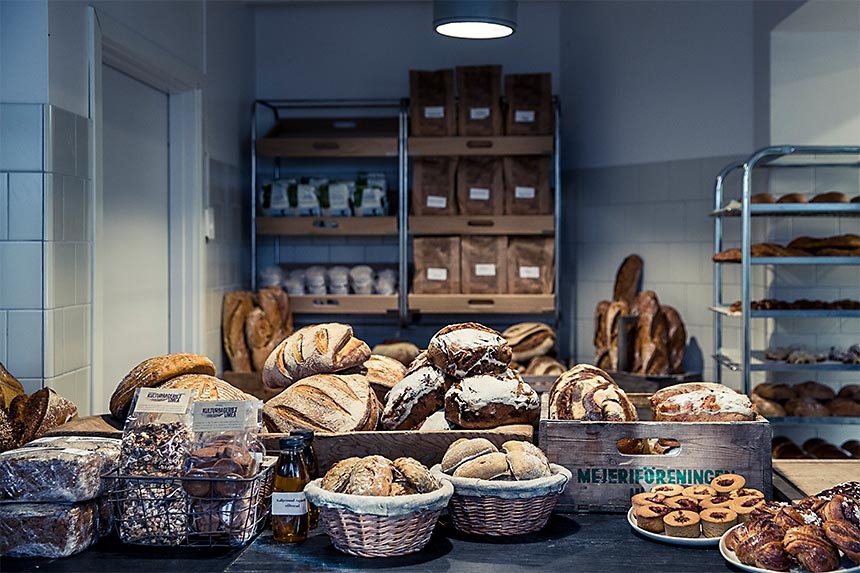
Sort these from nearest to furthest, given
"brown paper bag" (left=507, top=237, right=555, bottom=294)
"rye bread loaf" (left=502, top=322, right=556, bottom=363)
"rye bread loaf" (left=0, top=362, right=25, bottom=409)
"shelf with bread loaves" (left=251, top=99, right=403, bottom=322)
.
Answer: "rye bread loaf" (left=0, top=362, right=25, bottom=409)
"rye bread loaf" (left=502, top=322, right=556, bottom=363)
"brown paper bag" (left=507, top=237, right=555, bottom=294)
"shelf with bread loaves" (left=251, top=99, right=403, bottom=322)

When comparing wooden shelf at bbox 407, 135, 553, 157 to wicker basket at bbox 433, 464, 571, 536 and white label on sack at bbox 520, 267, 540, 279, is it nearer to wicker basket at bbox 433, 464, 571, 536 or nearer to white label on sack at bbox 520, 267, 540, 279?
white label on sack at bbox 520, 267, 540, 279

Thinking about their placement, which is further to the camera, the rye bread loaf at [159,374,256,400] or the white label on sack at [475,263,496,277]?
the white label on sack at [475,263,496,277]

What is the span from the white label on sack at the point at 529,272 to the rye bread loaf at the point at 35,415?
284 centimetres

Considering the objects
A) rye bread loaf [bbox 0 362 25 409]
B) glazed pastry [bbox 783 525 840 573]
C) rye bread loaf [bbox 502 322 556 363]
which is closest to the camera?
glazed pastry [bbox 783 525 840 573]

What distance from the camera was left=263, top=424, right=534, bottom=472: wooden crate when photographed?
1983 millimetres

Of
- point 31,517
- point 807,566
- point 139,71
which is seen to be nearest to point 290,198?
point 139,71

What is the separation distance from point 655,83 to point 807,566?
3547mm

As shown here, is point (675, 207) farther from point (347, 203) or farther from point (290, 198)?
point (290, 198)

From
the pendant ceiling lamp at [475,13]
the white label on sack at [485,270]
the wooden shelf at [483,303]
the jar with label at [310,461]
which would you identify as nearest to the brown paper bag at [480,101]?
the white label on sack at [485,270]

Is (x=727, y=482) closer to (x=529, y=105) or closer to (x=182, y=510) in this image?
(x=182, y=510)

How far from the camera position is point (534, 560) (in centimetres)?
170

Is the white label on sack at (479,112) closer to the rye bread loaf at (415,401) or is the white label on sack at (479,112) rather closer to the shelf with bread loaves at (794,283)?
the shelf with bread loaves at (794,283)

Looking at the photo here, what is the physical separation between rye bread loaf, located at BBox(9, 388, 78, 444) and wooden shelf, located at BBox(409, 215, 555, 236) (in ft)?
8.95

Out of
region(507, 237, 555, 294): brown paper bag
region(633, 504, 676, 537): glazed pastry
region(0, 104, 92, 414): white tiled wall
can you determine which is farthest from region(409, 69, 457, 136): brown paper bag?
region(633, 504, 676, 537): glazed pastry
